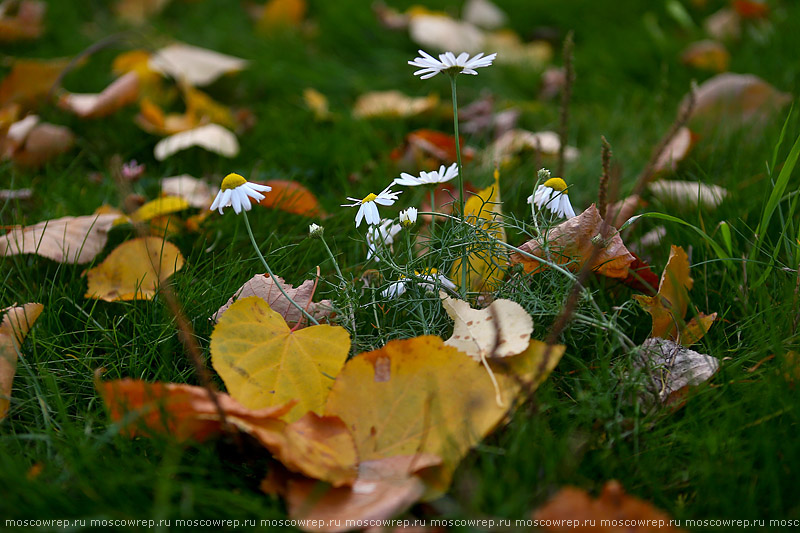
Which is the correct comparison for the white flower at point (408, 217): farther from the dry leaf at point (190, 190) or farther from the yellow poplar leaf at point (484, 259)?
the dry leaf at point (190, 190)

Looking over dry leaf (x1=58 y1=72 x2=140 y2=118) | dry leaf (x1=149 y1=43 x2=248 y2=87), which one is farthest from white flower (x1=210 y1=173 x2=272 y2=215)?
dry leaf (x1=149 y1=43 x2=248 y2=87)

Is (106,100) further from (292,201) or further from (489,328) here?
(489,328)

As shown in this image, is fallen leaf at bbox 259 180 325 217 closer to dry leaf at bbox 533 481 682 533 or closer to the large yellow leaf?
the large yellow leaf

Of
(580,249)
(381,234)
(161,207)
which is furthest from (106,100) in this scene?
(580,249)

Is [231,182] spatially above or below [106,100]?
above

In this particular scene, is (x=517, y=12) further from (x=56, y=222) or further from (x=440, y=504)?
(x=440, y=504)

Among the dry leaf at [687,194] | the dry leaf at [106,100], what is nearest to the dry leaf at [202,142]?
the dry leaf at [106,100]
